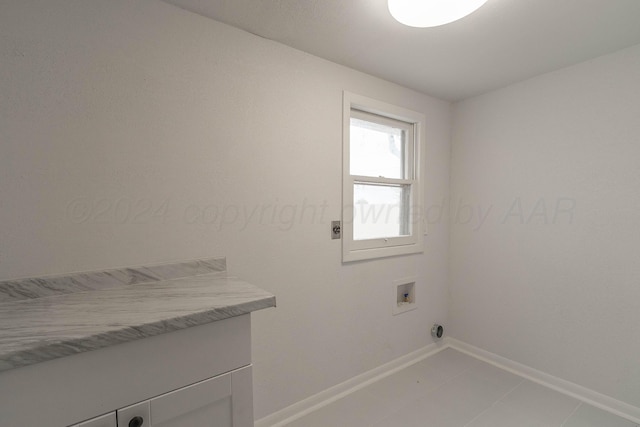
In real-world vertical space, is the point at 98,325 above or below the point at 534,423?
above

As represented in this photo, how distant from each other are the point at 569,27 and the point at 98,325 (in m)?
2.30

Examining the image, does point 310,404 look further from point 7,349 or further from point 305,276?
point 7,349

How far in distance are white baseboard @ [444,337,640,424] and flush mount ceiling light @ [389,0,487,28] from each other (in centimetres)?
231

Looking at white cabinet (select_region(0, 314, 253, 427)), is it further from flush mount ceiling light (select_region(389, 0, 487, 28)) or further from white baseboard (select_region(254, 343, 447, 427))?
flush mount ceiling light (select_region(389, 0, 487, 28))

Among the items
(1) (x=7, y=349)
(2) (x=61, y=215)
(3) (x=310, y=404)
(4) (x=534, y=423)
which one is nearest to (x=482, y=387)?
(4) (x=534, y=423)

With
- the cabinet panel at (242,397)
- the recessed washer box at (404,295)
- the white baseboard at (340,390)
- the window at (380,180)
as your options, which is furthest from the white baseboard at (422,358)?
the window at (380,180)

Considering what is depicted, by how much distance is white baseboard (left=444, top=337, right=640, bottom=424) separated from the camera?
5.21 ft

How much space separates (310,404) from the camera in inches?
64.7

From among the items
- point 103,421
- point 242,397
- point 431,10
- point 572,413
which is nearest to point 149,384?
point 103,421

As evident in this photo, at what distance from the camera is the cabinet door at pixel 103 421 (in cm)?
68

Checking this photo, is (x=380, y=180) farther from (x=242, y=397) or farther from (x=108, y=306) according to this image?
(x=108, y=306)

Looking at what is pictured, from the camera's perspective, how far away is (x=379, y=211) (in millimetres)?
2076

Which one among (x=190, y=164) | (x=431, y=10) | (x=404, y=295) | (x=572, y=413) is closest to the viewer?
(x=431, y=10)

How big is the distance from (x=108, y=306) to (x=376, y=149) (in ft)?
5.93
